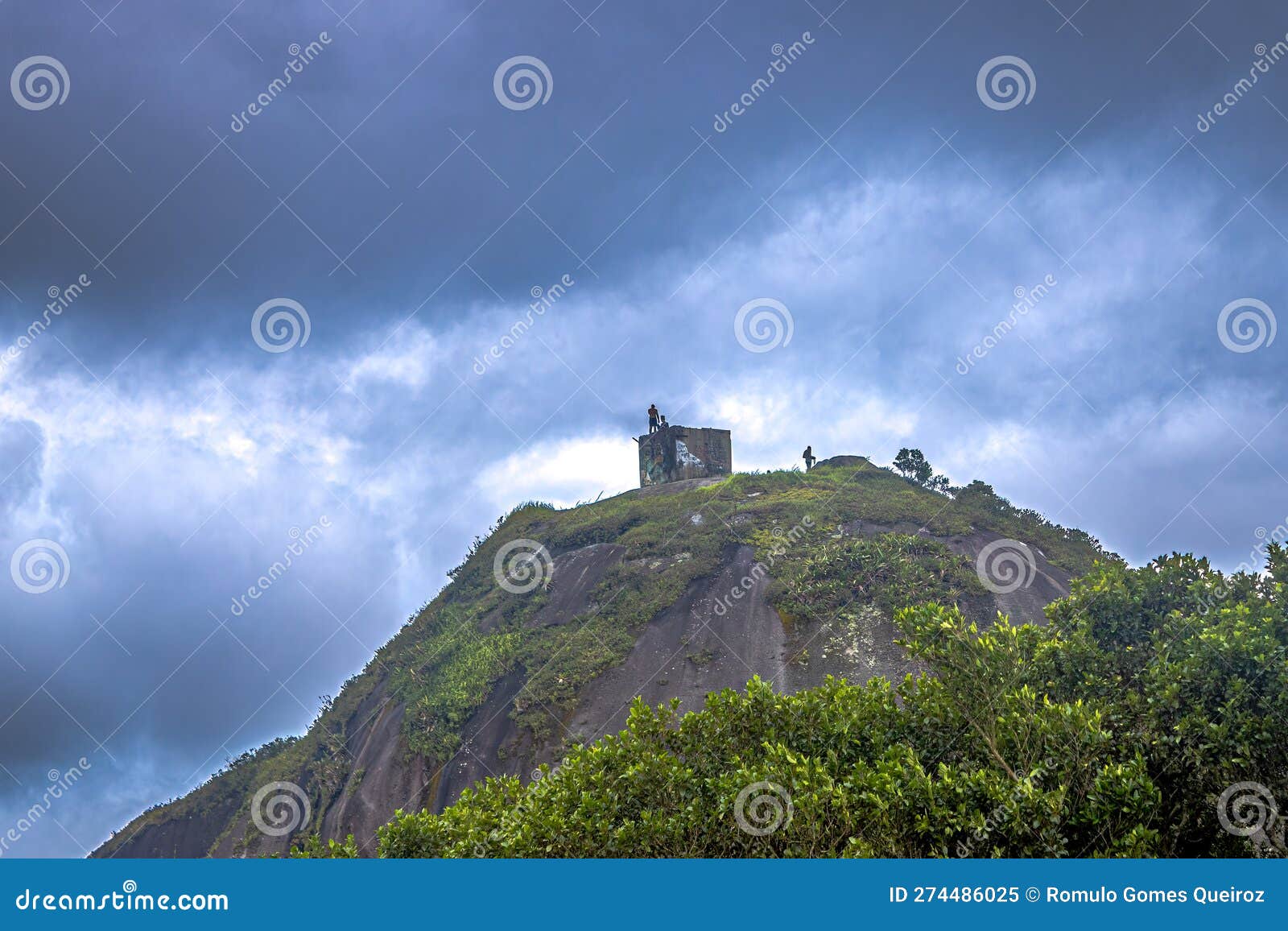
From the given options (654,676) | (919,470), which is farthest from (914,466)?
(654,676)

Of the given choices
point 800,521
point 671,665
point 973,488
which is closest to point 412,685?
point 671,665

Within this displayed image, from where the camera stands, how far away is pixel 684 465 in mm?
63031

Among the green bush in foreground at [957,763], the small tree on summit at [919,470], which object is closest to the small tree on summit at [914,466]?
the small tree on summit at [919,470]

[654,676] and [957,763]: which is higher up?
[654,676]

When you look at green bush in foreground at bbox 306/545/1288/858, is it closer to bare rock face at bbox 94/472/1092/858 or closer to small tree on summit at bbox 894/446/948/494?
bare rock face at bbox 94/472/1092/858

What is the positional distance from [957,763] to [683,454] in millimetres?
49591

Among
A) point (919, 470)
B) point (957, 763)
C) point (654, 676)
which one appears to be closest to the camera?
point (957, 763)

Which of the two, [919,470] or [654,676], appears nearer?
[654,676]

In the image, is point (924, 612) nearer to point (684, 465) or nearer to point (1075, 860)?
point (1075, 860)

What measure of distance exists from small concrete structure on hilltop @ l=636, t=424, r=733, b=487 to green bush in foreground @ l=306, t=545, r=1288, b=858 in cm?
4724

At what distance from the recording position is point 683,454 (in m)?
63.2

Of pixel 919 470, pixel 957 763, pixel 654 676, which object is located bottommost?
pixel 957 763

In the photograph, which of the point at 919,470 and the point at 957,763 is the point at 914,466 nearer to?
the point at 919,470

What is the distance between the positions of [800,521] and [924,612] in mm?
33326
